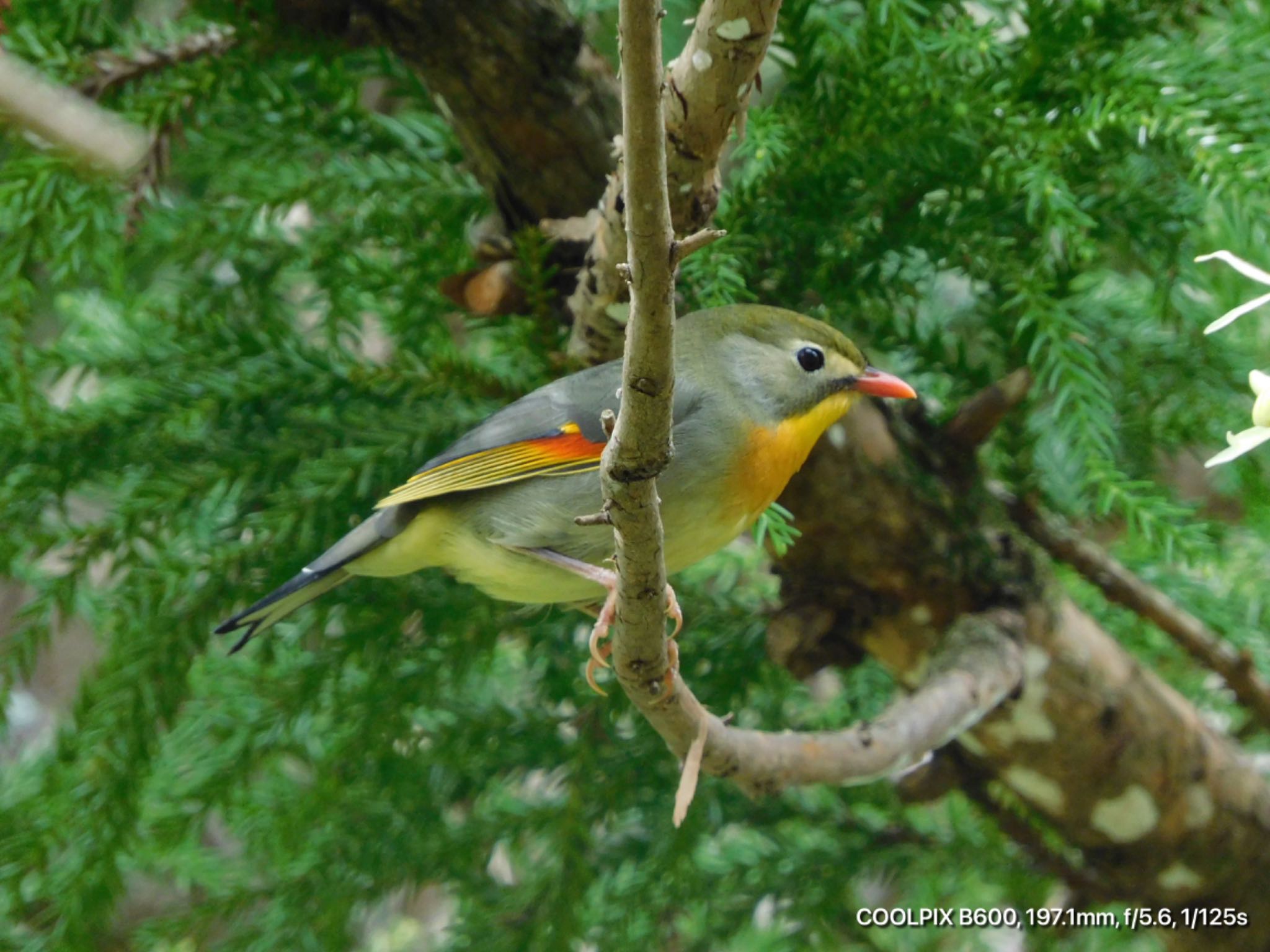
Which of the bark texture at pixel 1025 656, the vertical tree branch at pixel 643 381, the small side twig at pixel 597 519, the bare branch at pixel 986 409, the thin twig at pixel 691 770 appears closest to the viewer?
the vertical tree branch at pixel 643 381

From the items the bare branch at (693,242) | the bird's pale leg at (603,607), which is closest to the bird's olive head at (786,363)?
the bird's pale leg at (603,607)

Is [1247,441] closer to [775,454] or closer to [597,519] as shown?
[597,519]

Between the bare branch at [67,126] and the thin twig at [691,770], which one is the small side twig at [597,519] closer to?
the thin twig at [691,770]

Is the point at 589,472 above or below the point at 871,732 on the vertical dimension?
above

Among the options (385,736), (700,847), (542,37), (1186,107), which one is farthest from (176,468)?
(1186,107)

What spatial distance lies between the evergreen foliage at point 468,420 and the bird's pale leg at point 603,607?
32cm

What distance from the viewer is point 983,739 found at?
8.13 feet

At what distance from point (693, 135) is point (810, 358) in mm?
683

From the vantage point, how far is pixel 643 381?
1.04m

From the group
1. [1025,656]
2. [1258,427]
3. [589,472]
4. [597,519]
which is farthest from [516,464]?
[1258,427]

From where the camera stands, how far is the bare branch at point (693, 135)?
1.21 metres

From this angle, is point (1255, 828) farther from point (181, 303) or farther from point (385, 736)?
point (181, 303)

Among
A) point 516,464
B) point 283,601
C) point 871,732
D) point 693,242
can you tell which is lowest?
point 283,601

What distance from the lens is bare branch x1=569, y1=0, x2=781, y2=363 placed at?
1.21 m
